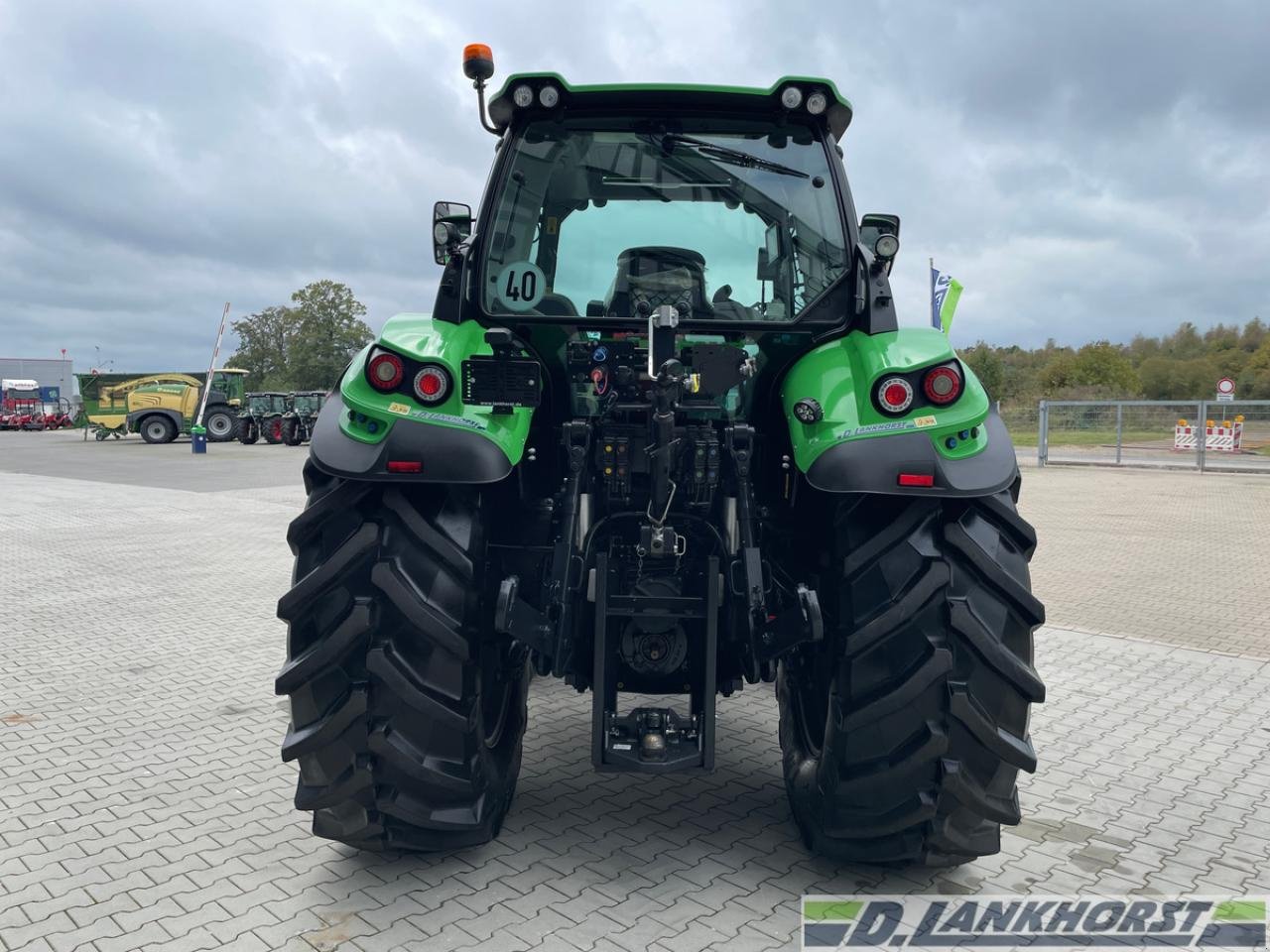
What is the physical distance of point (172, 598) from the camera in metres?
8.19

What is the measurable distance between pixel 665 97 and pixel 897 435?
1564 millimetres

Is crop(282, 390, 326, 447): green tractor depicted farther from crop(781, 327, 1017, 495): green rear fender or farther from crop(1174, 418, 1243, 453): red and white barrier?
crop(781, 327, 1017, 495): green rear fender

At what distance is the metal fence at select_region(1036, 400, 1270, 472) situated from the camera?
912 inches

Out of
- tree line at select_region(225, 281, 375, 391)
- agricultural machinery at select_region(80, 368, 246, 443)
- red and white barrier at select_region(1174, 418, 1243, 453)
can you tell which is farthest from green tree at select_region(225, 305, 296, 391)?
red and white barrier at select_region(1174, 418, 1243, 453)

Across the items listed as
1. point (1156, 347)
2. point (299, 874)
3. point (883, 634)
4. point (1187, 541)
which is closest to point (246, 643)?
point (299, 874)

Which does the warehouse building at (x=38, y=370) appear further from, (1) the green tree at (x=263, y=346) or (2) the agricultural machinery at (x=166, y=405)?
(2) the agricultural machinery at (x=166, y=405)

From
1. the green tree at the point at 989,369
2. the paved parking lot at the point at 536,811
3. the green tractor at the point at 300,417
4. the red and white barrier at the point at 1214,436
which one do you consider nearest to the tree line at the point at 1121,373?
the green tree at the point at 989,369

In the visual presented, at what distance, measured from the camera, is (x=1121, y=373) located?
59.0 m

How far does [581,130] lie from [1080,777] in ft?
11.6

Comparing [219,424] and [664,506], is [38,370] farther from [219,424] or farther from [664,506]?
[664,506]

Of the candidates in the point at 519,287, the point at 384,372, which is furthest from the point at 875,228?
the point at 384,372

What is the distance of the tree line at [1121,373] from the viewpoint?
54.2m

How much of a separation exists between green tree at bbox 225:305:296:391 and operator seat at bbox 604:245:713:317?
229 ft

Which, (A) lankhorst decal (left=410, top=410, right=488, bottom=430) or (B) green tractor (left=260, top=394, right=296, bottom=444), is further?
(B) green tractor (left=260, top=394, right=296, bottom=444)
